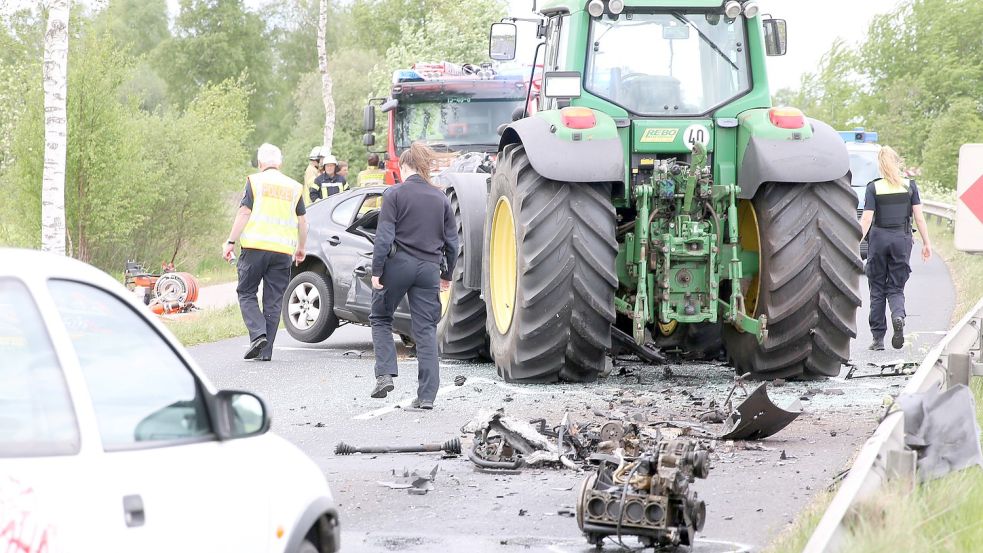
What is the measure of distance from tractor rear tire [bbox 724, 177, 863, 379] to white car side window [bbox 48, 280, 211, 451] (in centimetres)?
710

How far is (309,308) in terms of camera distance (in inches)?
557

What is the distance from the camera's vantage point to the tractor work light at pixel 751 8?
11234mm

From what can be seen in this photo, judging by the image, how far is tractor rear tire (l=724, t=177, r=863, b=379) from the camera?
1042 cm

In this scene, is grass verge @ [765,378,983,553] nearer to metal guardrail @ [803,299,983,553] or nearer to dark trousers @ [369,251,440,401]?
metal guardrail @ [803,299,983,553]

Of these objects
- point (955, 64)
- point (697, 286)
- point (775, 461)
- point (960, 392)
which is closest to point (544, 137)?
point (697, 286)

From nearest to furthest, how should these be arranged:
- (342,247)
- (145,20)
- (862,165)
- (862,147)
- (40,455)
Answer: (40,455) → (342,247) → (862,165) → (862,147) → (145,20)

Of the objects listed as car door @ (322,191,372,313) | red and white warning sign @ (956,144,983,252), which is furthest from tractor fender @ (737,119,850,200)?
car door @ (322,191,372,313)

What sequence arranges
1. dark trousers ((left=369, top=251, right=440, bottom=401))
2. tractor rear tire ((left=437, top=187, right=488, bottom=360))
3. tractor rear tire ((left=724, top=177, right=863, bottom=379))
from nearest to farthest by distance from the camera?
dark trousers ((left=369, top=251, right=440, bottom=401)) → tractor rear tire ((left=724, top=177, right=863, bottom=379)) → tractor rear tire ((left=437, top=187, right=488, bottom=360))

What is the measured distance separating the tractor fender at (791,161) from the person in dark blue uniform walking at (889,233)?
3038 millimetres

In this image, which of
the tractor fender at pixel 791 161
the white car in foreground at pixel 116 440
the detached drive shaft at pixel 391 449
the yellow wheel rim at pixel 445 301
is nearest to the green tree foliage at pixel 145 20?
the yellow wheel rim at pixel 445 301

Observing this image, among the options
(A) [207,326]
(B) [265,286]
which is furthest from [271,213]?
(A) [207,326]

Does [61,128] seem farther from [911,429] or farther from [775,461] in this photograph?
[911,429]

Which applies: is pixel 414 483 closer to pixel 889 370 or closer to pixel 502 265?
pixel 502 265

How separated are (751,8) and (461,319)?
11.3 feet
